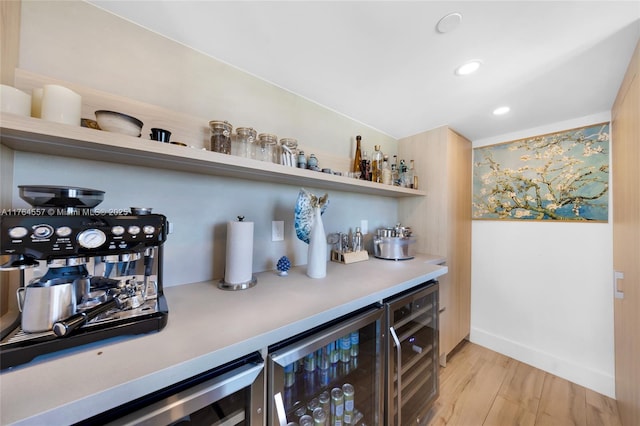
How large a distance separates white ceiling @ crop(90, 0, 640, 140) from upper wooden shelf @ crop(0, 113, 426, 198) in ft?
1.95

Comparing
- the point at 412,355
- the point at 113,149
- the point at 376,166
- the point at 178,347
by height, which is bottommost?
the point at 412,355

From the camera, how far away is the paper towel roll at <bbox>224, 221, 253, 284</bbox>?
0.97 metres

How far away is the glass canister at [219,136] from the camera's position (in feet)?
3.16

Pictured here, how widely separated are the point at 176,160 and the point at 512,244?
103 inches

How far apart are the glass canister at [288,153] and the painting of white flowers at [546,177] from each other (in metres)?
1.95

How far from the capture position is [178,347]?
543 millimetres

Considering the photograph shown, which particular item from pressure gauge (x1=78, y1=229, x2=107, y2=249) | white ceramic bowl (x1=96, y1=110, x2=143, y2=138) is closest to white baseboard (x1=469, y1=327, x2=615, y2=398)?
pressure gauge (x1=78, y1=229, x2=107, y2=249)

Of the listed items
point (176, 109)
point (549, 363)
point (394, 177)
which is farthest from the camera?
point (394, 177)

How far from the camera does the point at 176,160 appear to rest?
83cm

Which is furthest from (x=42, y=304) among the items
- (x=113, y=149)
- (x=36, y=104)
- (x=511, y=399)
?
(x=511, y=399)

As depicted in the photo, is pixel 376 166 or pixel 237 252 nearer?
pixel 237 252

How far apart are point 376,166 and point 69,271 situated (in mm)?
1736

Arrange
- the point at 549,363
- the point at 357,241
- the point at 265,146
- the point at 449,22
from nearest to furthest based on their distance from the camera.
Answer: the point at 449,22
the point at 265,146
the point at 357,241
the point at 549,363

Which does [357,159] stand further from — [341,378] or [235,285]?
[341,378]
